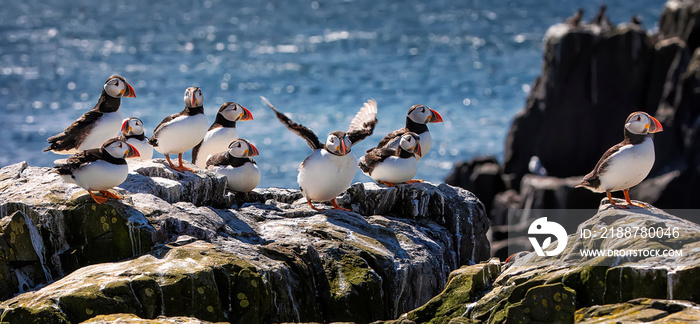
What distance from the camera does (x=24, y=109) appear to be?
4200 cm

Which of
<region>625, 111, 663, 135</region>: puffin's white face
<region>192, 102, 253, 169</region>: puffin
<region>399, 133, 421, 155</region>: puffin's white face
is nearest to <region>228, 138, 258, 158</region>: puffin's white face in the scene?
<region>192, 102, 253, 169</region>: puffin

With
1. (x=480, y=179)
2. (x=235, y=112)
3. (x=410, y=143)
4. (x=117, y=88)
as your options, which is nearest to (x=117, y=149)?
(x=117, y=88)

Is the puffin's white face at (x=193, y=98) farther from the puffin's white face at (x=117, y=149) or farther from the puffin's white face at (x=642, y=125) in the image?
the puffin's white face at (x=642, y=125)

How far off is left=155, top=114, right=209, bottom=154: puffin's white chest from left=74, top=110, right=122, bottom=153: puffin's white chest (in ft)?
2.42

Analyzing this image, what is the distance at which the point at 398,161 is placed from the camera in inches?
456

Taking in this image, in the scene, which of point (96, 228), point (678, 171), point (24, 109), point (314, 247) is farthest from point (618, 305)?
point (24, 109)

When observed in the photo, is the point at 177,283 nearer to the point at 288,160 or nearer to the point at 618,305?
the point at 618,305

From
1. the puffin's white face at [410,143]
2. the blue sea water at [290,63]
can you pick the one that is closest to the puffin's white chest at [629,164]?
the puffin's white face at [410,143]

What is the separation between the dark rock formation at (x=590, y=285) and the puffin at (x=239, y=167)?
12.1 ft

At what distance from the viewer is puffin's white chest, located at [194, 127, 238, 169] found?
42.3 feet

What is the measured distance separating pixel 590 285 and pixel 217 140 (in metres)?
6.68

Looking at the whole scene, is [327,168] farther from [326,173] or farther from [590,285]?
[590,285]

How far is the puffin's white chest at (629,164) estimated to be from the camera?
31.5 feet

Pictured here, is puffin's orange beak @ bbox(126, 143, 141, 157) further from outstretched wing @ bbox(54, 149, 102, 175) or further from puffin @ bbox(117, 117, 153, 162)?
puffin @ bbox(117, 117, 153, 162)
